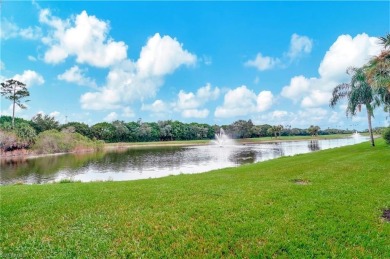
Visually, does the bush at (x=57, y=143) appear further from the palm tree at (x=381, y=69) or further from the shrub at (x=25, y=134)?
the palm tree at (x=381, y=69)

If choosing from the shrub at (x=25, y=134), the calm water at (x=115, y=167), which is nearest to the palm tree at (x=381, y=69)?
the calm water at (x=115, y=167)

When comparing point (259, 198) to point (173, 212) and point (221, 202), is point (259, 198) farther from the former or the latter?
point (173, 212)

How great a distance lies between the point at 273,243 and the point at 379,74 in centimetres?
2100

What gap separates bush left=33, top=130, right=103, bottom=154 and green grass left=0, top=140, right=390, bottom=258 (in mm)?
61233

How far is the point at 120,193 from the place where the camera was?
38.1ft

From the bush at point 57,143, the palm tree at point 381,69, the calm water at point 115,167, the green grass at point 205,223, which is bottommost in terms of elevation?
the calm water at point 115,167

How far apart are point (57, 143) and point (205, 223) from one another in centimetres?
7078

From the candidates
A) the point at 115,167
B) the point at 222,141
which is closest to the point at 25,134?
the point at 115,167

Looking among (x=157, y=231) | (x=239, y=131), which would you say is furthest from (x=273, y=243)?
(x=239, y=131)

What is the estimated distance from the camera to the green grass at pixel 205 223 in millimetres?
6238

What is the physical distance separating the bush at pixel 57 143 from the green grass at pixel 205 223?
201ft

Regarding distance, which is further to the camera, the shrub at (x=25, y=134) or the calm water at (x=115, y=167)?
the shrub at (x=25, y=134)

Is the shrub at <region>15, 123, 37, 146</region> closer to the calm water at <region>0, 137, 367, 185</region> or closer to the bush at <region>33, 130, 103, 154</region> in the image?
the bush at <region>33, 130, 103, 154</region>

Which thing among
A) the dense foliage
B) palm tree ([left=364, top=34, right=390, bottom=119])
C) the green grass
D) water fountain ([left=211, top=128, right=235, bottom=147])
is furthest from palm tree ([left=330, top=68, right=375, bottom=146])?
the dense foliage
